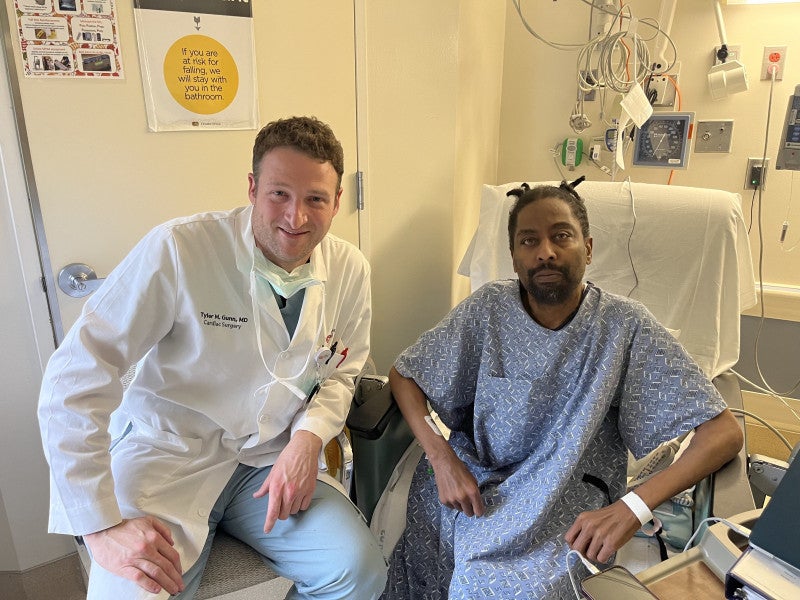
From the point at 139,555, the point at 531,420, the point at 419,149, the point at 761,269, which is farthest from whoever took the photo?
the point at 761,269

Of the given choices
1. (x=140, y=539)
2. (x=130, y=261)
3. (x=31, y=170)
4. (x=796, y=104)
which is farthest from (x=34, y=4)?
(x=796, y=104)

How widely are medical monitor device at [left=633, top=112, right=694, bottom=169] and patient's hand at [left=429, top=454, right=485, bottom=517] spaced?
5.40 ft

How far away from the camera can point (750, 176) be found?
7.45ft

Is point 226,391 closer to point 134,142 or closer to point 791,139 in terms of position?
point 134,142

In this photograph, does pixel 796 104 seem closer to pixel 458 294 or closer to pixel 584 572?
pixel 458 294

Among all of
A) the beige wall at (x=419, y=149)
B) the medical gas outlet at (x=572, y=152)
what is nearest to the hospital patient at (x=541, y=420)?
the beige wall at (x=419, y=149)

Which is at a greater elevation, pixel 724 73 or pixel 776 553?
pixel 724 73

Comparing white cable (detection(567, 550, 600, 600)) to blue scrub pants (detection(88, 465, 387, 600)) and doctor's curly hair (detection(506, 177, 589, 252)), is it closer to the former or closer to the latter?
blue scrub pants (detection(88, 465, 387, 600))

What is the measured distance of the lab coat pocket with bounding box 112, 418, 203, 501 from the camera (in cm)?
118

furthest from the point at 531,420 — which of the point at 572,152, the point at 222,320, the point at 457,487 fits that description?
the point at 572,152

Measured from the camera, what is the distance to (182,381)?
1.27m

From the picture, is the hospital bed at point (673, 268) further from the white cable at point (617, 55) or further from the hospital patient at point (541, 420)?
the white cable at point (617, 55)

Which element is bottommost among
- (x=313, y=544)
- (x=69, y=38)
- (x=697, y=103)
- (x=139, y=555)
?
(x=313, y=544)

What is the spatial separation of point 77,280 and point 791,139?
2.40 meters
